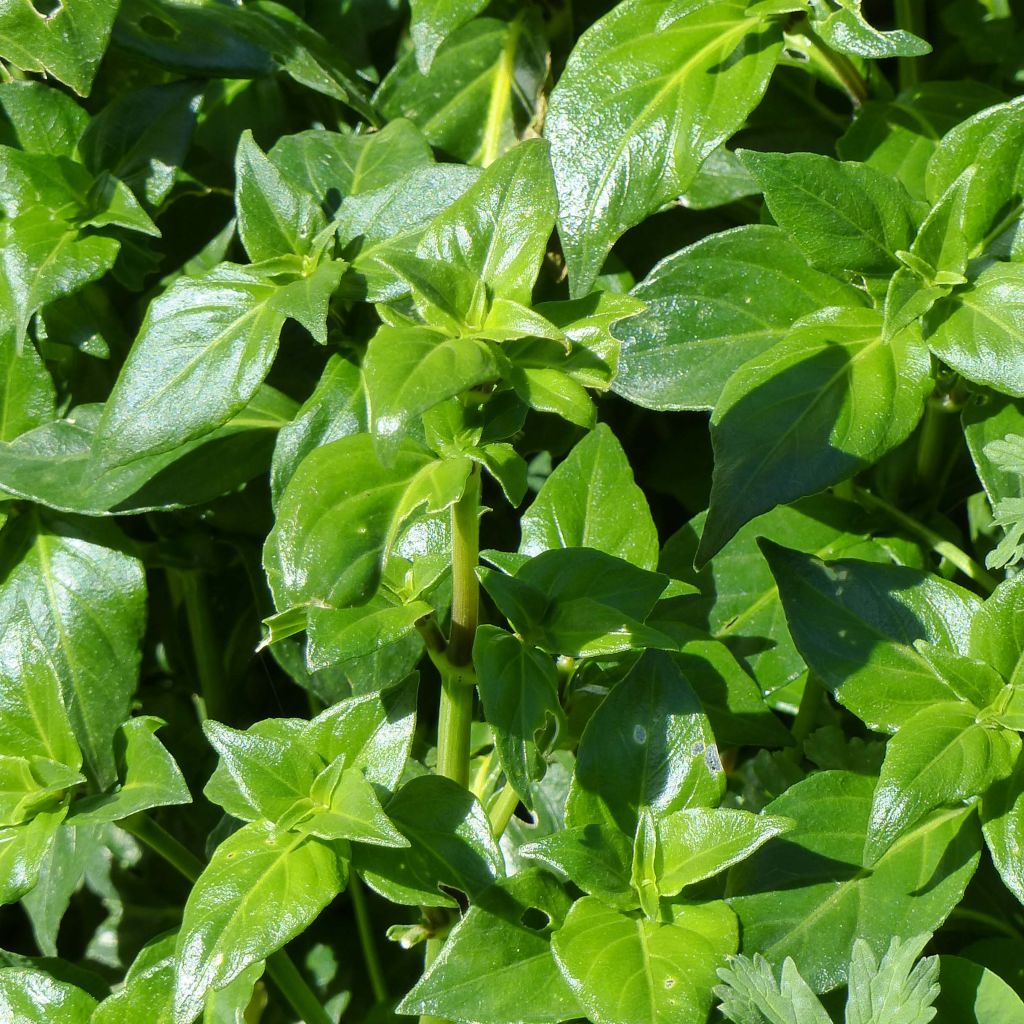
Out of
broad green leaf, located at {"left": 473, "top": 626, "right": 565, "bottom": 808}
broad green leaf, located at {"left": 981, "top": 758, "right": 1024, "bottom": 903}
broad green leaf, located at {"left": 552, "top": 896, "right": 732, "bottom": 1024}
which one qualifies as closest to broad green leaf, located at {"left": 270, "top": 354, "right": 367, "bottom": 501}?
broad green leaf, located at {"left": 473, "top": 626, "right": 565, "bottom": 808}

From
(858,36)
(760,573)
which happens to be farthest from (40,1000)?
(858,36)

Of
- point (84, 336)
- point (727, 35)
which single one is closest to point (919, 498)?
point (727, 35)

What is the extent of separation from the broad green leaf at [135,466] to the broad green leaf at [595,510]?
0.74 ft

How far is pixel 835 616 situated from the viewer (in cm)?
86

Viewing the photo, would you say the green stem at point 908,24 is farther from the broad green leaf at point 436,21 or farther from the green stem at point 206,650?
the green stem at point 206,650

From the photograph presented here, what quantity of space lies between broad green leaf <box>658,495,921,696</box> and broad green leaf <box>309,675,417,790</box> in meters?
0.29

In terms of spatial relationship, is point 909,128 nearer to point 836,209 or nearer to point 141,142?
point 836,209

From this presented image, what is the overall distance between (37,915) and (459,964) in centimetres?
44

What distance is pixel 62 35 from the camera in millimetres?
962

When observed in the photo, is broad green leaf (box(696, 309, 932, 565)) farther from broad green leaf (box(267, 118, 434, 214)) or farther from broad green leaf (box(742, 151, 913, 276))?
broad green leaf (box(267, 118, 434, 214))

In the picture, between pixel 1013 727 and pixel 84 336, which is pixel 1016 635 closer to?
pixel 1013 727

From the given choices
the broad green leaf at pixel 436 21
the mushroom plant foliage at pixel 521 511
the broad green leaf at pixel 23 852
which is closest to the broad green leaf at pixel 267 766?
the mushroom plant foliage at pixel 521 511

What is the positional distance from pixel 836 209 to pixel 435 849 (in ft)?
1.53

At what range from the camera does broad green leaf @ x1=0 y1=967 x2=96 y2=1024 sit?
0.92 meters
